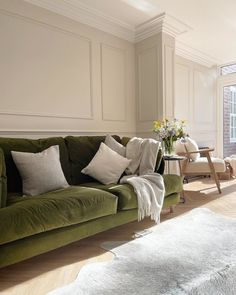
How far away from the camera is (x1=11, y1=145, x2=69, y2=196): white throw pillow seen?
2201 millimetres

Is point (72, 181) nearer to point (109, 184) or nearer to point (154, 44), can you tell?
point (109, 184)

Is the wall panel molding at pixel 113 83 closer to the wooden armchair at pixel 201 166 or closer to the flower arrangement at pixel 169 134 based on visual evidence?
the flower arrangement at pixel 169 134

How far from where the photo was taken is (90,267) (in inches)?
66.0

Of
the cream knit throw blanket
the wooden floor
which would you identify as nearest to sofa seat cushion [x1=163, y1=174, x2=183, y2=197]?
the cream knit throw blanket

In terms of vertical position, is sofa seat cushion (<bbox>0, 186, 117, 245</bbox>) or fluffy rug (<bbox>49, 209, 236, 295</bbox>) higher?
sofa seat cushion (<bbox>0, 186, 117, 245</bbox>)

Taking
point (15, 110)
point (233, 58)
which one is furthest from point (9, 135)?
point (233, 58)

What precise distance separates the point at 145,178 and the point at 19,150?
1.28 meters

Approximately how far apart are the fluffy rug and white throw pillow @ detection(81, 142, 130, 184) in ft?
2.37

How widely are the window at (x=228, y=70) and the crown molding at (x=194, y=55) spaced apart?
0.23 m

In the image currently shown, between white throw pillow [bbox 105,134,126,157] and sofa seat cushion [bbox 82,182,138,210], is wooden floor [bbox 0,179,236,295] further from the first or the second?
white throw pillow [bbox 105,134,126,157]

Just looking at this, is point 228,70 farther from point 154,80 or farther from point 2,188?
point 2,188

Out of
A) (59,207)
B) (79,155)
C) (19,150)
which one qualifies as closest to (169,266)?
(59,207)

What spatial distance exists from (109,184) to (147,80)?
209cm

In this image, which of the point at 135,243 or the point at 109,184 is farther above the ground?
the point at 109,184
